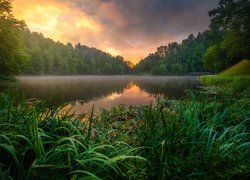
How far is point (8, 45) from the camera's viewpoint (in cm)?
2909

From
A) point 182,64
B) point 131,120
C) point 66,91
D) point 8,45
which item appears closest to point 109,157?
point 131,120

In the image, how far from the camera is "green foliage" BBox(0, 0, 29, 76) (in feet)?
93.1

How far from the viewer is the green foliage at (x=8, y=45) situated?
2839 cm

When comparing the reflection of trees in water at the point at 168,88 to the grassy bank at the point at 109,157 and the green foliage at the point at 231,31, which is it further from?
the green foliage at the point at 231,31

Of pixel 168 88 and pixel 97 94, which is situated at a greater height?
pixel 97 94

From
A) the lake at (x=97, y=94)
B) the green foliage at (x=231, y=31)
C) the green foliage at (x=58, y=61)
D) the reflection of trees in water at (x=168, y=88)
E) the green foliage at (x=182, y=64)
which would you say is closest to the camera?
the lake at (x=97, y=94)

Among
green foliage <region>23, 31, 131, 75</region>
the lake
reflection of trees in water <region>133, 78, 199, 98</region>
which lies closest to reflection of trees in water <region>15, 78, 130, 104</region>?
the lake

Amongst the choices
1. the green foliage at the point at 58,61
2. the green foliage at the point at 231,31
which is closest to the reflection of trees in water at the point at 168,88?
the green foliage at the point at 231,31

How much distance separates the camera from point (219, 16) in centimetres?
3381

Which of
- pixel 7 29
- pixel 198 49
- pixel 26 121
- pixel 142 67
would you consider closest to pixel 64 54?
pixel 142 67

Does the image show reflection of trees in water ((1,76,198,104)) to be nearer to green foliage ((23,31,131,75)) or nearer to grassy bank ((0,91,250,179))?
grassy bank ((0,91,250,179))

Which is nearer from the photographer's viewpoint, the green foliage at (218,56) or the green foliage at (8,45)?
the green foliage at (8,45)

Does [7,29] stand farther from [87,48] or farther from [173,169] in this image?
[87,48]

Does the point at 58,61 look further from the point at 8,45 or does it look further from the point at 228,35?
the point at 228,35
